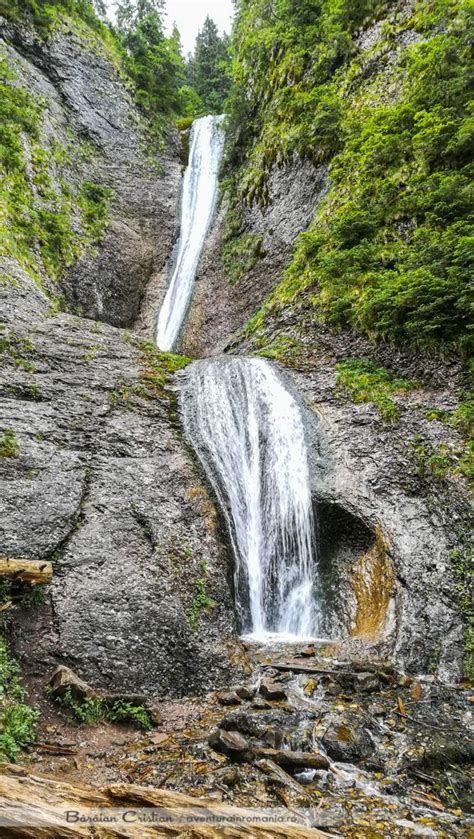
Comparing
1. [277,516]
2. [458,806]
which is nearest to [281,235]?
[277,516]

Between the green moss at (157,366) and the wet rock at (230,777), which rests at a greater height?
the green moss at (157,366)

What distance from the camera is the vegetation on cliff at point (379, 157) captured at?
349 inches

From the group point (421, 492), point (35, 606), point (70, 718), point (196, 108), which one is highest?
point (196, 108)

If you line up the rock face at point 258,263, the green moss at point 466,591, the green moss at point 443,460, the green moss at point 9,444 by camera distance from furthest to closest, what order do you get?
the rock face at point 258,263 → the green moss at point 443,460 → the green moss at point 9,444 → the green moss at point 466,591

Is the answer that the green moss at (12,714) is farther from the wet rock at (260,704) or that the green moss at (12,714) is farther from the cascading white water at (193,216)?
the cascading white water at (193,216)

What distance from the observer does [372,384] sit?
9250 mm

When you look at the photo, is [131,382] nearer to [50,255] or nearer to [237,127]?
[50,255]

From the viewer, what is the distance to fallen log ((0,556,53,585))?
17.0 ft

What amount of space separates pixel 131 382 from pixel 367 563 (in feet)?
17.3

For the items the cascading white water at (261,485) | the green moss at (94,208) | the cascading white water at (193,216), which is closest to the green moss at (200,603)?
the cascading white water at (261,485)

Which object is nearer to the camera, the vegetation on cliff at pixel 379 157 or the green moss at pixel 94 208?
the vegetation on cliff at pixel 379 157

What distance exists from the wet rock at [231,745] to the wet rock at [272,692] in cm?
92

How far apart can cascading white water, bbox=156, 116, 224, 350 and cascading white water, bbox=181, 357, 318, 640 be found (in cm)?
835

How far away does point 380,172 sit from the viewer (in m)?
11.7
